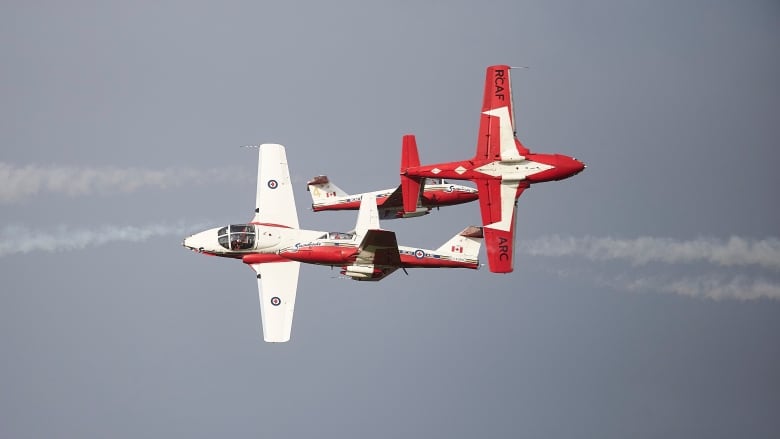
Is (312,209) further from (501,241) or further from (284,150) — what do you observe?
(501,241)

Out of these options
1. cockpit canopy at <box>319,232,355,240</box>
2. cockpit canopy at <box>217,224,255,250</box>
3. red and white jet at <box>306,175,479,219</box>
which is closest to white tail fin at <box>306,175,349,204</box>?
red and white jet at <box>306,175,479,219</box>

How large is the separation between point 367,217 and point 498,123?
18.2 ft

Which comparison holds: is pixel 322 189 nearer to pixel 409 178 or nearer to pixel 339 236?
pixel 409 178

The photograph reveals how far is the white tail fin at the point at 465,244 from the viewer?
5900cm

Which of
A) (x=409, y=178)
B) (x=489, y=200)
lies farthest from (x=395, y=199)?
(x=489, y=200)

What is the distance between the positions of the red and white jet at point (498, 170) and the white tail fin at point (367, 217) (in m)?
1.55

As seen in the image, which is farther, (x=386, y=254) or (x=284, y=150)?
(x=284, y=150)

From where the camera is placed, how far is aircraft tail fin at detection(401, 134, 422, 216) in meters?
59.7

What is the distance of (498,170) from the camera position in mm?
58938

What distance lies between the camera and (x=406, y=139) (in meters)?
59.8

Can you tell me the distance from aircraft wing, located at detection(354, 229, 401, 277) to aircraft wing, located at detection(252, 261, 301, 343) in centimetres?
288

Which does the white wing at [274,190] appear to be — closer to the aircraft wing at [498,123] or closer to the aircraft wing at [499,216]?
the aircraft wing at [499,216]

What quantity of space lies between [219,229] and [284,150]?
156 inches

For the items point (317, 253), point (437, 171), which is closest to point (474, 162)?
point (437, 171)
